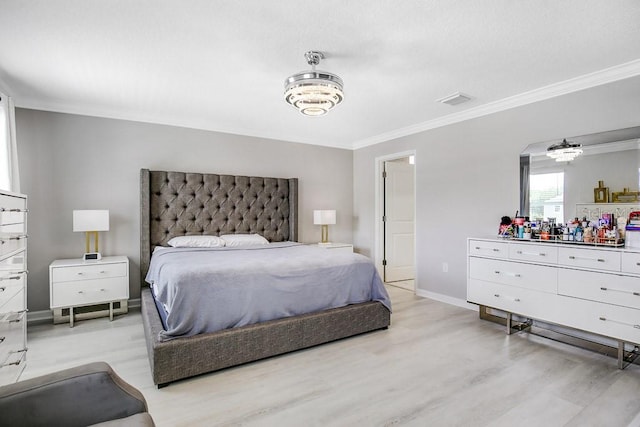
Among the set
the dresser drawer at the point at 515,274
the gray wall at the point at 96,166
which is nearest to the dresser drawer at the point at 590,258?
the dresser drawer at the point at 515,274

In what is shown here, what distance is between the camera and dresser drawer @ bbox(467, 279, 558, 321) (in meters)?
2.85

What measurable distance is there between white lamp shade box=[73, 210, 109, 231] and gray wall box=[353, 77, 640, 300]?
3.77 meters

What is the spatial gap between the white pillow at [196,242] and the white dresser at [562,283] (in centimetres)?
285

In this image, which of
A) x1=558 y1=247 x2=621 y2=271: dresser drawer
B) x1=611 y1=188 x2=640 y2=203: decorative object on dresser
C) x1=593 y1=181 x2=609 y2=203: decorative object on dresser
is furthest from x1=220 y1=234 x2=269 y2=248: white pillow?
x1=611 y1=188 x2=640 y2=203: decorative object on dresser

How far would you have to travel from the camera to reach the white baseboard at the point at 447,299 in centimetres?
394

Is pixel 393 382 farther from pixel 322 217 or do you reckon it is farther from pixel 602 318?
pixel 322 217

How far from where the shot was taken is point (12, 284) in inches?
72.6

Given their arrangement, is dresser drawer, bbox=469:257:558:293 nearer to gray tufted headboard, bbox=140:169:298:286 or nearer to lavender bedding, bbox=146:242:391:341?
lavender bedding, bbox=146:242:391:341

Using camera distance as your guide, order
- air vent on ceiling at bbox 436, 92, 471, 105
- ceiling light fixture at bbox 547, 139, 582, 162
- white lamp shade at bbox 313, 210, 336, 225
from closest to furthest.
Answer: ceiling light fixture at bbox 547, 139, 582, 162 → air vent on ceiling at bbox 436, 92, 471, 105 → white lamp shade at bbox 313, 210, 336, 225

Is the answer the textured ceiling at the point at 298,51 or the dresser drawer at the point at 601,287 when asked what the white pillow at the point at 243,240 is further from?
the dresser drawer at the point at 601,287

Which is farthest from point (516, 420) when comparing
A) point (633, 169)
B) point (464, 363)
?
point (633, 169)

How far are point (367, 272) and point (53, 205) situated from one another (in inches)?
135

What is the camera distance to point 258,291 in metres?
2.56

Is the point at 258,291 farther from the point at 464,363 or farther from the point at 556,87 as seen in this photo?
the point at 556,87
